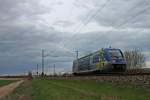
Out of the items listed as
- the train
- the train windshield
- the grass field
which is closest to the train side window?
the train

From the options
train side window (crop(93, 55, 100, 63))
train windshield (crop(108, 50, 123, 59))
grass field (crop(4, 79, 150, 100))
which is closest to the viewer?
grass field (crop(4, 79, 150, 100))

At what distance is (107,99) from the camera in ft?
59.8

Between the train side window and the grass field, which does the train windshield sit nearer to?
the train side window

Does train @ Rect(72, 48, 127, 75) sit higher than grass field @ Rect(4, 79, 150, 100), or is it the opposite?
train @ Rect(72, 48, 127, 75)

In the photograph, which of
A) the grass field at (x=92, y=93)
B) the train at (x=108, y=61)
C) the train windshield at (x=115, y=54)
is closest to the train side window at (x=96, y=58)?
the train at (x=108, y=61)

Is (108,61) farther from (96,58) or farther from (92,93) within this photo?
(92,93)

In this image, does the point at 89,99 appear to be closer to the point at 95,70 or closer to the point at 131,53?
the point at 95,70

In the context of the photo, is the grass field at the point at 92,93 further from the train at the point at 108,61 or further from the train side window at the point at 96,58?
the train side window at the point at 96,58

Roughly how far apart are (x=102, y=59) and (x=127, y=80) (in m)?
19.3

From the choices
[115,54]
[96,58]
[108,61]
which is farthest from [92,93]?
[96,58]

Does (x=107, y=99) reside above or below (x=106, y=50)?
below

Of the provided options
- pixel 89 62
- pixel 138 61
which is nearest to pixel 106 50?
pixel 89 62

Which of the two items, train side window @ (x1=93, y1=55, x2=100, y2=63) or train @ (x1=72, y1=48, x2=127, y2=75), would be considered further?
train side window @ (x1=93, y1=55, x2=100, y2=63)

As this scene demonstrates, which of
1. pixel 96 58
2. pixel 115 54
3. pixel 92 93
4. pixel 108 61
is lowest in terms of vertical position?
pixel 92 93
